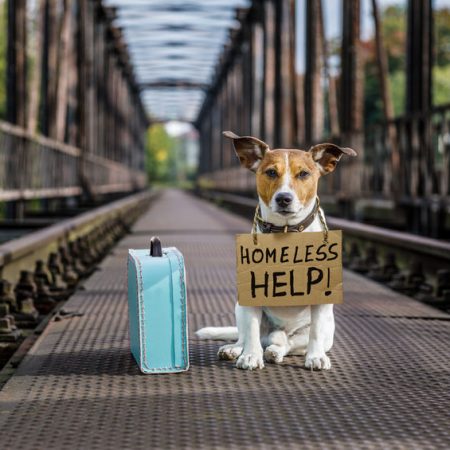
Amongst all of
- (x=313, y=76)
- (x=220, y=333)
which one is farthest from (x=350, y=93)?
(x=220, y=333)

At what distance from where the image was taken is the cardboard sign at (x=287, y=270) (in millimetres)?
3602

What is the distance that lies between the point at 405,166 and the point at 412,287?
3469 millimetres

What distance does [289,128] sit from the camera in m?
23.3

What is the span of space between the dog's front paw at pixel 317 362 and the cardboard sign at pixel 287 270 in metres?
0.19

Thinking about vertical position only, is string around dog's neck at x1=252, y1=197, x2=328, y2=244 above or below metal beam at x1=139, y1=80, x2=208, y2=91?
below

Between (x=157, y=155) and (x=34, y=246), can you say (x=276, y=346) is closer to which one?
(x=34, y=246)

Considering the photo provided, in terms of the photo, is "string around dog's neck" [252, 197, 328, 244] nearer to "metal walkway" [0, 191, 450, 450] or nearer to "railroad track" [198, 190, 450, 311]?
"metal walkway" [0, 191, 450, 450]

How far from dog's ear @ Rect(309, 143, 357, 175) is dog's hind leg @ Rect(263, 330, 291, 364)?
587mm


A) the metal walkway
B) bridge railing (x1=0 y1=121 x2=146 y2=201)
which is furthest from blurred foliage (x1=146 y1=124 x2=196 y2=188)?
the metal walkway

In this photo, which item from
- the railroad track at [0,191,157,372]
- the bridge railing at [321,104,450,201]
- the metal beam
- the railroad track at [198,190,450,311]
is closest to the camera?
the railroad track at [0,191,157,372]

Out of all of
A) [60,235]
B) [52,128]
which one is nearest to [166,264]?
[60,235]

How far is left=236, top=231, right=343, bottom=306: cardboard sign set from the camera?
3602mm

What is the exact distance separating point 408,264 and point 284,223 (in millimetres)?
4202

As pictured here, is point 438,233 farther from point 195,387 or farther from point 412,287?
point 195,387
